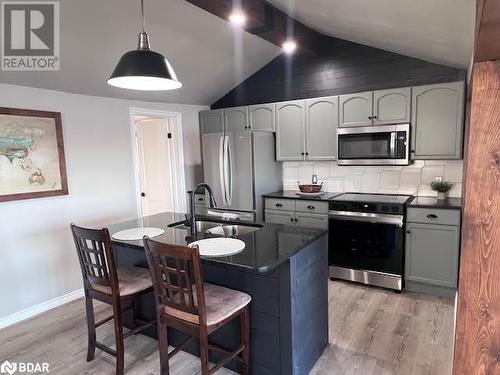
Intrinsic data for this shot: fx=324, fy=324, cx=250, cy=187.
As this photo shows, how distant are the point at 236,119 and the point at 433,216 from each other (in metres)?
2.66

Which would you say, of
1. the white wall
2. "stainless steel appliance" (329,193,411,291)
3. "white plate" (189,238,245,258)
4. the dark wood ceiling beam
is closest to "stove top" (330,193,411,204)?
"stainless steel appliance" (329,193,411,291)

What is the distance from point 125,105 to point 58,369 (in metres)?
2.73

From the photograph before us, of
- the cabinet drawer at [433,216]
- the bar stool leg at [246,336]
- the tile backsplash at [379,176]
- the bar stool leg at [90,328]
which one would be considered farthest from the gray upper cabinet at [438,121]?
the bar stool leg at [90,328]

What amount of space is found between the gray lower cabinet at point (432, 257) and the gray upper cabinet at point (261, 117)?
2032mm

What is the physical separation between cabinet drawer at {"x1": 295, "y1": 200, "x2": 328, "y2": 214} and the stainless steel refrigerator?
511 mm

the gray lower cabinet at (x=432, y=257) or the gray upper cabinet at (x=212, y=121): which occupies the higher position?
the gray upper cabinet at (x=212, y=121)

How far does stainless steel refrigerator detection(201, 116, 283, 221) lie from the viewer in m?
3.94

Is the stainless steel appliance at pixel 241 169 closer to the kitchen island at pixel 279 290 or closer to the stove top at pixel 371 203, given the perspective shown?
the stove top at pixel 371 203

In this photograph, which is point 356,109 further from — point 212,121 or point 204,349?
point 204,349

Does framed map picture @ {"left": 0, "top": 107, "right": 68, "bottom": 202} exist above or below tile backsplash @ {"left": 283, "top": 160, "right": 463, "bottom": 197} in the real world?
above

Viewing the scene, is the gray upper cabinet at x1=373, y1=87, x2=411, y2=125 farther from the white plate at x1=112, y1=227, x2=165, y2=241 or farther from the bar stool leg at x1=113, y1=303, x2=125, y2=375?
the bar stool leg at x1=113, y1=303, x2=125, y2=375

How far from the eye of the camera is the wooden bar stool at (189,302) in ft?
5.44

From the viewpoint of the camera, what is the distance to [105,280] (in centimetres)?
209

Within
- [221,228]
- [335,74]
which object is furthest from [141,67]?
[335,74]
